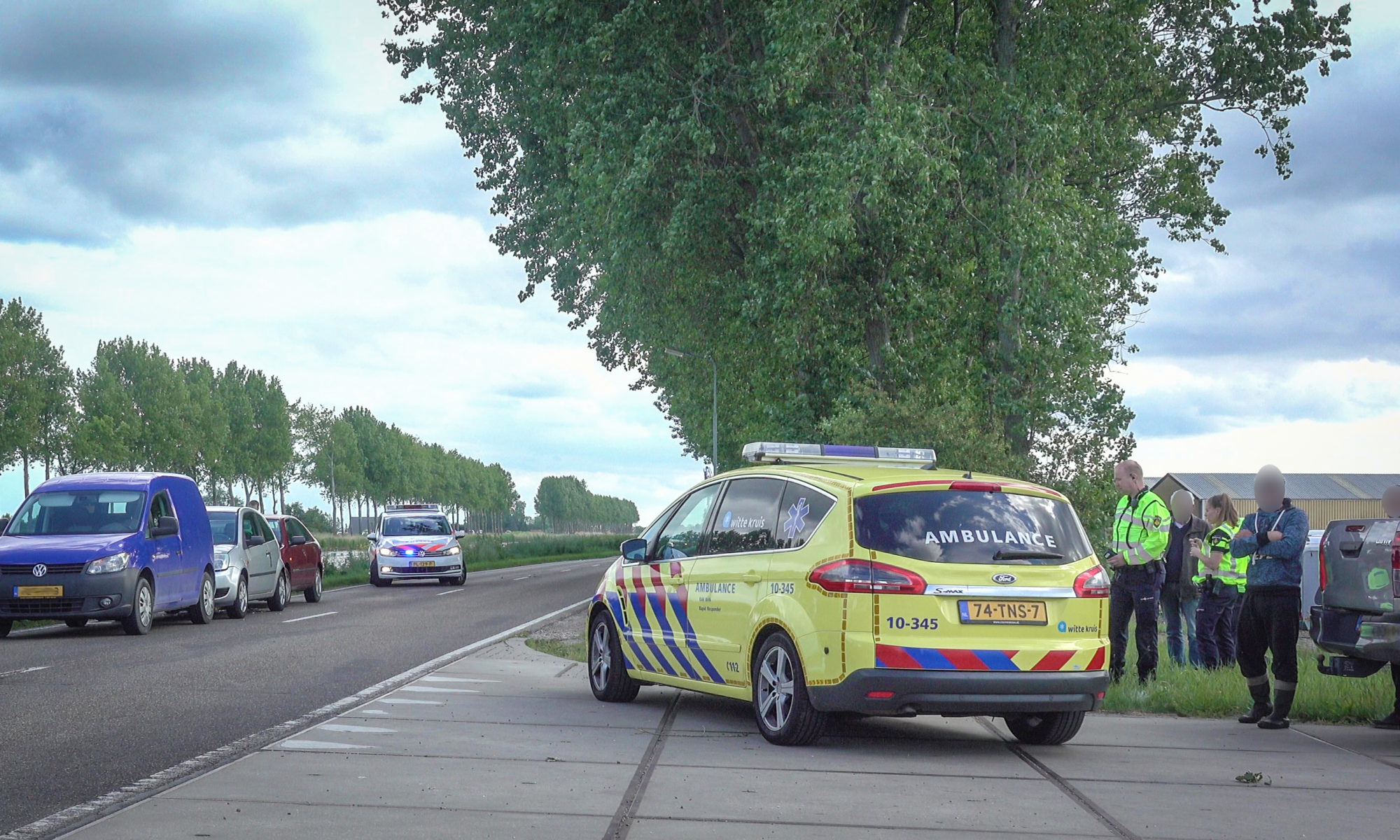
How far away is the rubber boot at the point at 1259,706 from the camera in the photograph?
34.3 ft

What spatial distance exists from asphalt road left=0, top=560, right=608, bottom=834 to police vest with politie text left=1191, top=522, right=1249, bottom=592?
25.0 feet

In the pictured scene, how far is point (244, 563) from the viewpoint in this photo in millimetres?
22609

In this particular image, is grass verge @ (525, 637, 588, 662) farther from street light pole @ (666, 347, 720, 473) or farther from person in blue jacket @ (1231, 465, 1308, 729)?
street light pole @ (666, 347, 720, 473)

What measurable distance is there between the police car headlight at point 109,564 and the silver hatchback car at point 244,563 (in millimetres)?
3855

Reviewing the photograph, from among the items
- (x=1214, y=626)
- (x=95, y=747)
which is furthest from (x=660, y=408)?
(x=95, y=747)

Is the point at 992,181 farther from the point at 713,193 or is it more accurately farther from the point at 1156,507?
the point at 1156,507

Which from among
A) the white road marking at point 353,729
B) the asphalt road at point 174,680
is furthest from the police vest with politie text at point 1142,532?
the asphalt road at point 174,680

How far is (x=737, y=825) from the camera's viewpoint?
21.0 ft

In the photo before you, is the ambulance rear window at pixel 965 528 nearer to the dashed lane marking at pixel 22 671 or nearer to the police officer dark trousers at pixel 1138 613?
the police officer dark trousers at pixel 1138 613

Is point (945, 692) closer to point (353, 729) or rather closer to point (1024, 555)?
point (1024, 555)

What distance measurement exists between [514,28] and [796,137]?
6117 mm

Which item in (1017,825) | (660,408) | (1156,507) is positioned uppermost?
(660,408)

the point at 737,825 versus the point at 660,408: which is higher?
the point at 660,408

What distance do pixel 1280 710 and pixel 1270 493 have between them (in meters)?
1.49
